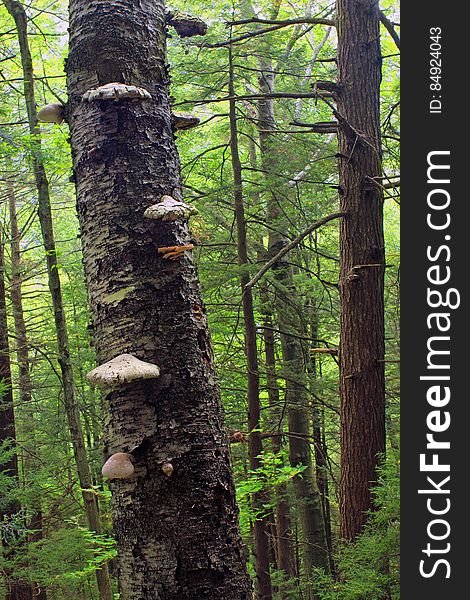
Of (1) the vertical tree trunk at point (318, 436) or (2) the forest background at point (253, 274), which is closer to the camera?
(2) the forest background at point (253, 274)

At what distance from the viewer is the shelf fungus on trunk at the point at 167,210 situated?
5.67 feet

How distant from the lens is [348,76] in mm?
5359

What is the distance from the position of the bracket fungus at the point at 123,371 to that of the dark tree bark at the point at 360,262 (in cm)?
377

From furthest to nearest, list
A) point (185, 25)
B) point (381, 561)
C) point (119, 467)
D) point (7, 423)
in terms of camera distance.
A: point (7, 423) < point (381, 561) < point (185, 25) < point (119, 467)

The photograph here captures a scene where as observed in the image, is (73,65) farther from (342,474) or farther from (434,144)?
(342,474)

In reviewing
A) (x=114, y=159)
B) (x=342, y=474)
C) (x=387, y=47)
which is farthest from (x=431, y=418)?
(x=387, y=47)

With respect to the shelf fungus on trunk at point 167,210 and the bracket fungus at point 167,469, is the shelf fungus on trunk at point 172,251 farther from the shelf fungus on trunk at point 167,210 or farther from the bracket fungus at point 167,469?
the bracket fungus at point 167,469

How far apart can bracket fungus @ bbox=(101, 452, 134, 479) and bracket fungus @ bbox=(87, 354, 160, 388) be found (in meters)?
0.20

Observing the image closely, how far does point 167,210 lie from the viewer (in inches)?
68.2

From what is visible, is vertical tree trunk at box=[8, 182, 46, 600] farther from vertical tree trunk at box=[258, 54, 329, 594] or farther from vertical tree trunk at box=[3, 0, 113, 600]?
vertical tree trunk at box=[258, 54, 329, 594]

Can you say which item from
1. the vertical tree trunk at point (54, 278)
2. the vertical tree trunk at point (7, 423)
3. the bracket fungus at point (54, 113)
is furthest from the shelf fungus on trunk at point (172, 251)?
the vertical tree trunk at point (7, 423)

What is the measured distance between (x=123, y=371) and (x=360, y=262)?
3943mm

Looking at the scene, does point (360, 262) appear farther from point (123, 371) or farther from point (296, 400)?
point (296, 400)

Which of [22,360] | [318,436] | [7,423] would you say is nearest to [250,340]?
[318,436]
